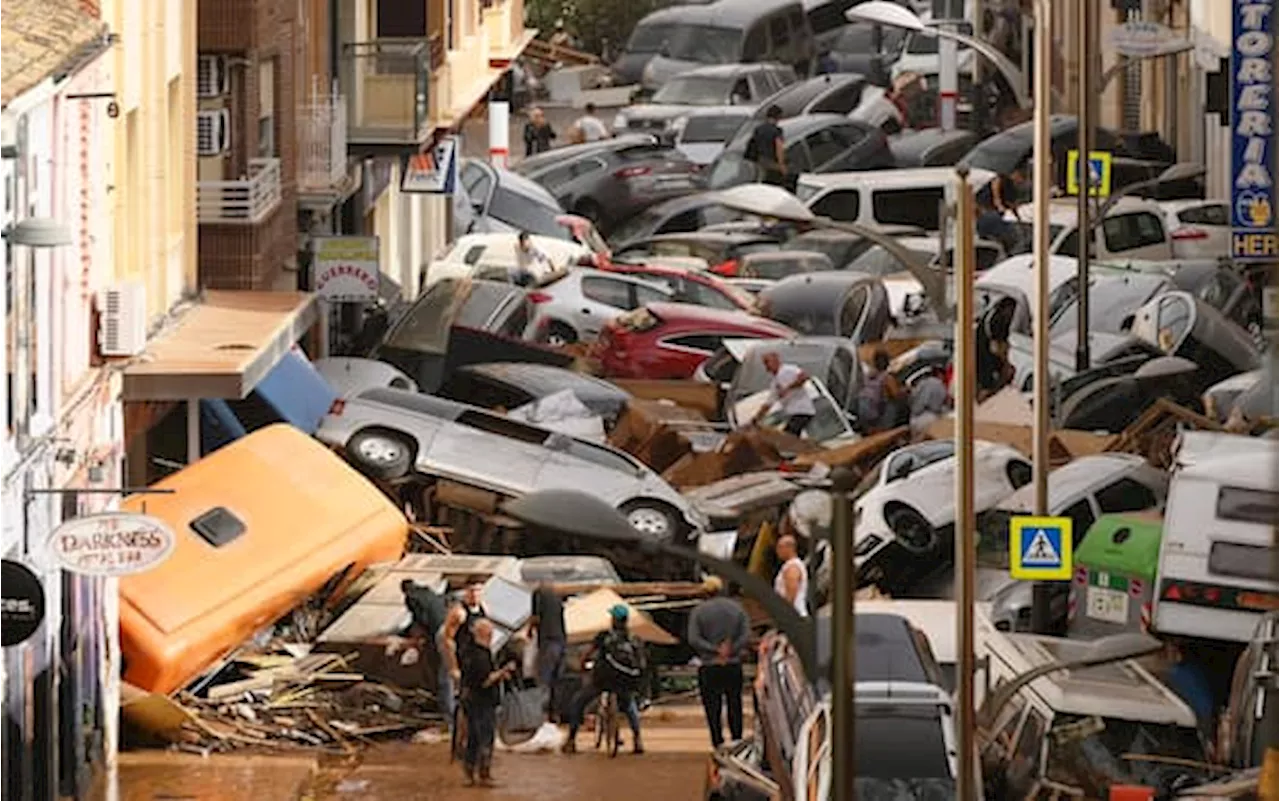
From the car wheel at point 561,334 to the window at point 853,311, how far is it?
311cm

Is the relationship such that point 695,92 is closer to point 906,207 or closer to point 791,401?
point 906,207

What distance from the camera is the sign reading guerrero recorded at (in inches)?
1679

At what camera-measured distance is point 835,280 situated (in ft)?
158

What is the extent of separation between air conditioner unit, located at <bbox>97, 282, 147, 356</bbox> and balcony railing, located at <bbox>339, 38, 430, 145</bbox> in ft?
60.1

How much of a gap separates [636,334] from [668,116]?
3031 cm

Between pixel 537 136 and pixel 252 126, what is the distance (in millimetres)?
34981

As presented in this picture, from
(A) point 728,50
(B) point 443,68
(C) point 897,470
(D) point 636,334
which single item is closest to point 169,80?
(C) point 897,470

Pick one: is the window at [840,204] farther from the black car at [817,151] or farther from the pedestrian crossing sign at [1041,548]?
the pedestrian crossing sign at [1041,548]

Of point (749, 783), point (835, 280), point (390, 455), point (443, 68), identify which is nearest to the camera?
point (749, 783)

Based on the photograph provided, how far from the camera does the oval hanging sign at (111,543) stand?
24.2 m

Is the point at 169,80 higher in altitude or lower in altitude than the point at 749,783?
higher

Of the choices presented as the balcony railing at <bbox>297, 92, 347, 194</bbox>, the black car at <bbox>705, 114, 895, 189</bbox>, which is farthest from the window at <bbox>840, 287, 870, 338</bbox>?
the black car at <bbox>705, 114, 895, 189</bbox>

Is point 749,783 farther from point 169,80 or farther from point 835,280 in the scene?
point 835,280

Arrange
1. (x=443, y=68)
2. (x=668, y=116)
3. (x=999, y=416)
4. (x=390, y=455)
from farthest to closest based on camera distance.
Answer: (x=668, y=116), (x=443, y=68), (x=999, y=416), (x=390, y=455)
